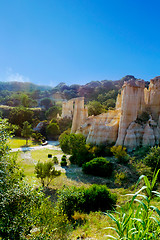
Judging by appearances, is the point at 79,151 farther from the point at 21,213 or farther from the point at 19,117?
the point at 19,117

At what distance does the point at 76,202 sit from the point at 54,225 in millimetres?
4737

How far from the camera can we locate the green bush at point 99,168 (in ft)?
60.8

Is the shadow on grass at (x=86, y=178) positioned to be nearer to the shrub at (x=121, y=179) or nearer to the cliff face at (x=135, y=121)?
the shrub at (x=121, y=179)

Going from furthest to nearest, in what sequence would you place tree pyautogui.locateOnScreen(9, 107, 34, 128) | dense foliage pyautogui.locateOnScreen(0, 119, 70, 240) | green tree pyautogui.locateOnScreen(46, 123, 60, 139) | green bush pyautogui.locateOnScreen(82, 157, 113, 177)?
tree pyautogui.locateOnScreen(9, 107, 34, 128) < green tree pyautogui.locateOnScreen(46, 123, 60, 139) < green bush pyautogui.locateOnScreen(82, 157, 113, 177) < dense foliage pyautogui.locateOnScreen(0, 119, 70, 240)

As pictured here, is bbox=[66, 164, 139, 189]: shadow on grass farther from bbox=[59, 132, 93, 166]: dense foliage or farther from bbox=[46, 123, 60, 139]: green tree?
bbox=[46, 123, 60, 139]: green tree

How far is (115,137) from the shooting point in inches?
1051

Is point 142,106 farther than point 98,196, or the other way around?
point 142,106

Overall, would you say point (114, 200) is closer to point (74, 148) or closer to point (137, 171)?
point (137, 171)

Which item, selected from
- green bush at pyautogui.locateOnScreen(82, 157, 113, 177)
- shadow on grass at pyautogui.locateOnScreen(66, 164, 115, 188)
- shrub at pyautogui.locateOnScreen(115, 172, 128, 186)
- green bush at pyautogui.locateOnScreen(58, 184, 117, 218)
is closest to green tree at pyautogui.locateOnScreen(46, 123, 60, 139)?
shadow on grass at pyautogui.locateOnScreen(66, 164, 115, 188)

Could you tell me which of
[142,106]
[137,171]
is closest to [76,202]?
[137,171]

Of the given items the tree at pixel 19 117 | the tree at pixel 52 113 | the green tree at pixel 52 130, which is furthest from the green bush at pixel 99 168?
the tree at pixel 52 113

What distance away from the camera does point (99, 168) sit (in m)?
18.8

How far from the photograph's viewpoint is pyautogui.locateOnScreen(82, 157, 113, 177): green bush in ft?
60.8

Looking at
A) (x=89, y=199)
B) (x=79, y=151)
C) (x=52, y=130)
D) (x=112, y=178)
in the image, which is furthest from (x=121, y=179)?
(x=52, y=130)
